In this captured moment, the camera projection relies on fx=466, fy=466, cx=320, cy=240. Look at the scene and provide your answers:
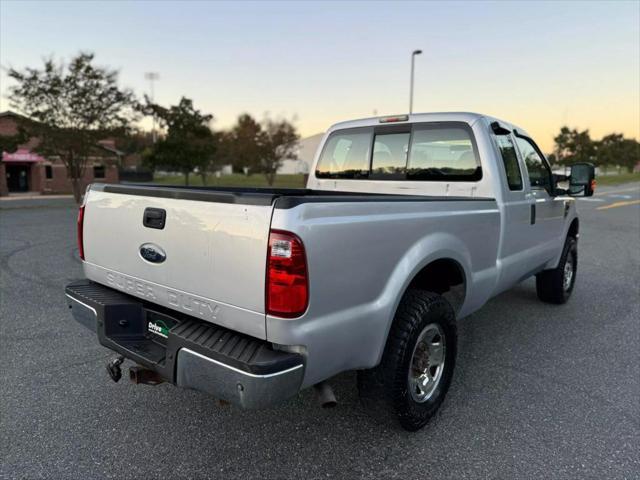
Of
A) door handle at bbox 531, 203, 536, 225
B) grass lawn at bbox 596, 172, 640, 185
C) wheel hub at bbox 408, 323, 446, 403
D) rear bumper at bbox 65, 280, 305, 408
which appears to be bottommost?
wheel hub at bbox 408, 323, 446, 403

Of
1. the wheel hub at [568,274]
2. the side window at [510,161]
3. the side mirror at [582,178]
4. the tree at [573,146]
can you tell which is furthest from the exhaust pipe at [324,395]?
the tree at [573,146]

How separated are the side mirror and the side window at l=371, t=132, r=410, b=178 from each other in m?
1.87

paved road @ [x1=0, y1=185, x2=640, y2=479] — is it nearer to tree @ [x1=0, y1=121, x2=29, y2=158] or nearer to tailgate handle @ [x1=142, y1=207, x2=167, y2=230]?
tailgate handle @ [x1=142, y1=207, x2=167, y2=230]

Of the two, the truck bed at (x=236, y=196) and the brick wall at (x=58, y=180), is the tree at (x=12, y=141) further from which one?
the truck bed at (x=236, y=196)

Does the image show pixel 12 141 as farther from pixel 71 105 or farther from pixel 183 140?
pixel 183 140

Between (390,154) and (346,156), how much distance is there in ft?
1.67

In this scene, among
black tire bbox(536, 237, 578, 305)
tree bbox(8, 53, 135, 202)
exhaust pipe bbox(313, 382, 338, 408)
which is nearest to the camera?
exhaust pipe bbox(313, 382, 338, 408)

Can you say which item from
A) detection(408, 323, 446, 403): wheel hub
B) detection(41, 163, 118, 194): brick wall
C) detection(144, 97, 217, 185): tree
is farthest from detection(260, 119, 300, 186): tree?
detection(408, 323, 446, 403): wheel hub

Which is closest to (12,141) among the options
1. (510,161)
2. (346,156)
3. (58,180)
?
(58,180)

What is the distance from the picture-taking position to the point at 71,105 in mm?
21719

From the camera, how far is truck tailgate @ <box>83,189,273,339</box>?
205cm

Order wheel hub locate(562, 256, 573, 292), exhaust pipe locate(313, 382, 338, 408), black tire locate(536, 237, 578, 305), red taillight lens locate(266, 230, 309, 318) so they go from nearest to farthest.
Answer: red taillight lens locate(266, 230, 309, 318) < exhaust pipe locate(313, 382, 338, 408) < black tire locate(536, 237, 578, 305) < wheel hub locate(562, 256, 573, 292)

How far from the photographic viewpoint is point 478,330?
15.0ft

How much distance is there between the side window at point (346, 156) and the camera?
428cm
